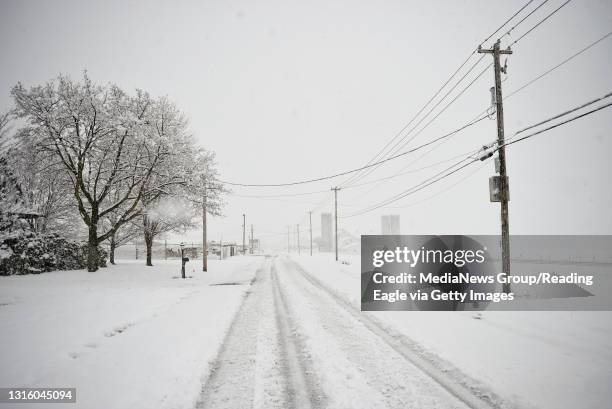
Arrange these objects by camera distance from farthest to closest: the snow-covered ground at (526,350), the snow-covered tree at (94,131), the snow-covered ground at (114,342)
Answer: the snow-covered tree at (94,131) < the snow-covered ground at (114,342) < the snow-covered ground at (526,350)

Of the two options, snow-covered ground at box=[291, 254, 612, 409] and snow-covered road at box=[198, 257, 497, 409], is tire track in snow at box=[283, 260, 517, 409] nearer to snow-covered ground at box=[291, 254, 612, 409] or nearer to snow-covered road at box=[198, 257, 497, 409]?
snow-covered road at box=[198, 257, 497, 409]

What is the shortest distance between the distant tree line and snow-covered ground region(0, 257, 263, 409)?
7.25 metres

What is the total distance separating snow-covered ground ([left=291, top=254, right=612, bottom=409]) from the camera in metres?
4.27

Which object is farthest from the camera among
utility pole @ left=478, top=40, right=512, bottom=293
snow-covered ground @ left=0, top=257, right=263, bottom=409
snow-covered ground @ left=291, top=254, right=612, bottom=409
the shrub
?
the shrub

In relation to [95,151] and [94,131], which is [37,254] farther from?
[94,131]

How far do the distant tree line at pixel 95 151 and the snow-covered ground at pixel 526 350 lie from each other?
50.3 ft

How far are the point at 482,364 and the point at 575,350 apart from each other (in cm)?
243

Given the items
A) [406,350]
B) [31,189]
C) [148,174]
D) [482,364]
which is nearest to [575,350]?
[482,364]

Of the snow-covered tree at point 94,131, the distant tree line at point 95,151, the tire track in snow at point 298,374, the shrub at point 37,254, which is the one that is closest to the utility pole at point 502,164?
the tire track in snow at point 298,374

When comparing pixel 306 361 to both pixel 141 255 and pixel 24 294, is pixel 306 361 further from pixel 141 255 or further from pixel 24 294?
pixel 141 255

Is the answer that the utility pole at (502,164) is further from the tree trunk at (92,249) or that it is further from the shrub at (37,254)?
the shrub at (37,254)

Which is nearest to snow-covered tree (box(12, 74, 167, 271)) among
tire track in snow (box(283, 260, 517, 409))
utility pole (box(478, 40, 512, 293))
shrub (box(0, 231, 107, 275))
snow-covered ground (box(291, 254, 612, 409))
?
shrub (box(0, 231, 107, 275))

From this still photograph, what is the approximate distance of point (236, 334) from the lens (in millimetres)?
7039

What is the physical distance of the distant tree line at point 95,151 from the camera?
1672cm
